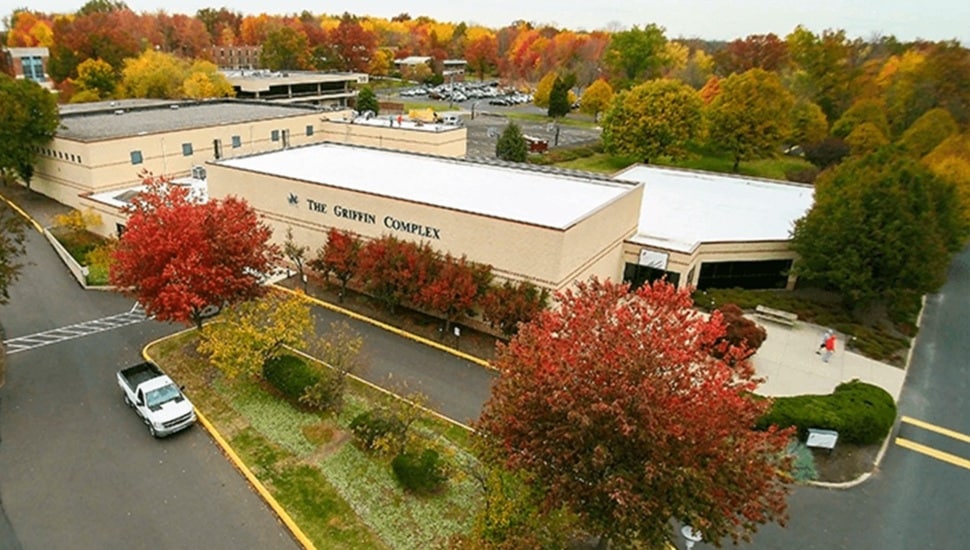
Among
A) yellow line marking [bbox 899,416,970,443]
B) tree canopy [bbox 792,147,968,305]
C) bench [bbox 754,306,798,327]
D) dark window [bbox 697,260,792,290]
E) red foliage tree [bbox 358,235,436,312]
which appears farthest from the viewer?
dark window [bbox 697,260,792,290]

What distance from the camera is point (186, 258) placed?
21.2 meters

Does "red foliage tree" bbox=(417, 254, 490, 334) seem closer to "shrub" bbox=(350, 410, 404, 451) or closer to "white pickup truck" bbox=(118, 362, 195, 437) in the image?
"shrub" bbox=(350, 410, 404, 451)

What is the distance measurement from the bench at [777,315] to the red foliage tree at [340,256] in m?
19.7

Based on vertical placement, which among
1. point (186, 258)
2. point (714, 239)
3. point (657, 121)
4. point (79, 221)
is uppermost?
point (657, 121)

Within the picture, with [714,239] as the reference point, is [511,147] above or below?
above

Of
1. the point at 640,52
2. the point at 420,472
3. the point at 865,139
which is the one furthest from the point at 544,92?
the point at 420,472

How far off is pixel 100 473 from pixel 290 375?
6039 mm

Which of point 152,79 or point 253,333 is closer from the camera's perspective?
point 253,333

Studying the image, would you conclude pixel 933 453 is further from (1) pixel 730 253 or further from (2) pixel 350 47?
(2) pixel 350 47

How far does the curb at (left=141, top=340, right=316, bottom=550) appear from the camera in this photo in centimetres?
1533

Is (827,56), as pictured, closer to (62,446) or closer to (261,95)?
(261,95)

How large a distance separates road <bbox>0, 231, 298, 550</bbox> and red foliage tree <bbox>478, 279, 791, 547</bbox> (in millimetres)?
8013

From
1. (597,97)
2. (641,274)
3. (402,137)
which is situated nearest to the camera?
(641,274)

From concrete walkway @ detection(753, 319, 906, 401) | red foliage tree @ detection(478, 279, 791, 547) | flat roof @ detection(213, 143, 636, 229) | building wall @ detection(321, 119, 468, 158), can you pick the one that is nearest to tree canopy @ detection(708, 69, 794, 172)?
building wall @ detection(321, 119, 468, 158)
